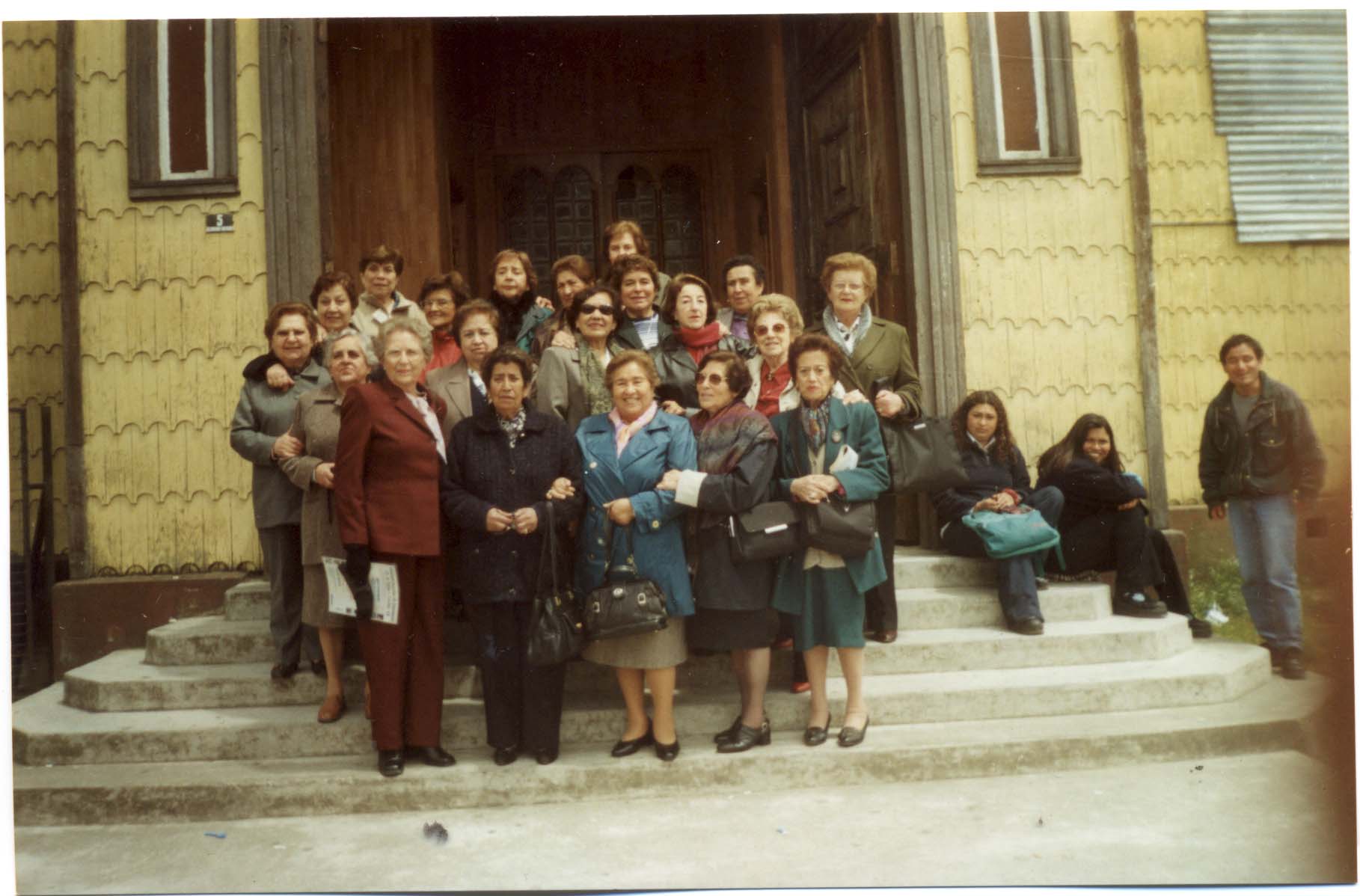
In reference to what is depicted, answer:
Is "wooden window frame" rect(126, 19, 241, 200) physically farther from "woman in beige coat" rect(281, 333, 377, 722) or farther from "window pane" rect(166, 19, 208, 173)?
"woman in beige coat" rect(281, 333, 377, 722)

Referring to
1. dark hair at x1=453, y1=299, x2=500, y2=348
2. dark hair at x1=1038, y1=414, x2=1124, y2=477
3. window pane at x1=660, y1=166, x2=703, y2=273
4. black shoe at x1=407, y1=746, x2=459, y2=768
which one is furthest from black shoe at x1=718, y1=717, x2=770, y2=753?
window pane at x1=660, y1=166, x2=703, y2=273

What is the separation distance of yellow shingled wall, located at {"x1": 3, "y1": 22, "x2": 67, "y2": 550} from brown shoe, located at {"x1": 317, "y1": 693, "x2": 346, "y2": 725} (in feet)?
6.53

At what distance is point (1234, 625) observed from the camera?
5191 mm

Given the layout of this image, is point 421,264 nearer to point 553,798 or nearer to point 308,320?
point 308,320

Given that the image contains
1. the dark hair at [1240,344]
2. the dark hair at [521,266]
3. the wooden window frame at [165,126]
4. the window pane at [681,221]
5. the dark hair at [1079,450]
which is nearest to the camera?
the dark hair at [1240,344]

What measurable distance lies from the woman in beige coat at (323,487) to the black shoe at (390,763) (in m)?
0.39

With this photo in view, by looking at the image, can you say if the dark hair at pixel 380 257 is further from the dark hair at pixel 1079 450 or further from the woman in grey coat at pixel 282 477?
the dark hair at pixel 1079 450

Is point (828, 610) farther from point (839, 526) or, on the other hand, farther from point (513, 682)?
point (513, 682)

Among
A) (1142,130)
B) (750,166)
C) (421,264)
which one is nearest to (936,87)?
(1142,130)

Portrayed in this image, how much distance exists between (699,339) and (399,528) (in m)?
1.48

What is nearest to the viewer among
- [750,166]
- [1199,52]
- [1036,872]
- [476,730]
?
[1036,872]

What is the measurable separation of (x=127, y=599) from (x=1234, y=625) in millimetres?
Answer: 5226

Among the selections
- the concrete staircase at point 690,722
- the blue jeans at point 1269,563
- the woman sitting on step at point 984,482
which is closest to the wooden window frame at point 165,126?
the concrete staircase at point 690,722

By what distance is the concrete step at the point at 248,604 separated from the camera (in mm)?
5402
